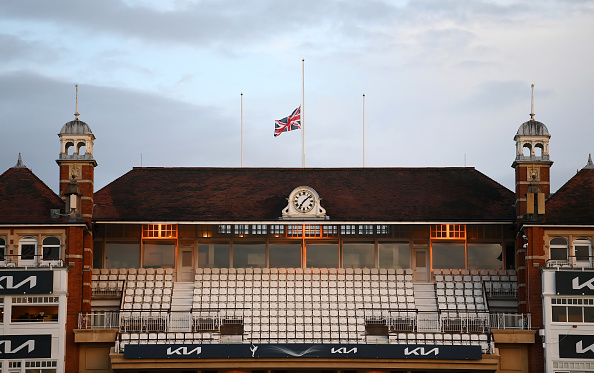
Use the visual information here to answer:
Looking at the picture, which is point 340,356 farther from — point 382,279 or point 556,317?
point 556,317

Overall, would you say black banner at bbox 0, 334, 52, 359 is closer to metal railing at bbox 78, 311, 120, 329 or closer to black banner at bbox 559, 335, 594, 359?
metal railing at bbox 78, 311, 120, 329

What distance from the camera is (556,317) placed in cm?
5250

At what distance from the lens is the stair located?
5569 centimetres

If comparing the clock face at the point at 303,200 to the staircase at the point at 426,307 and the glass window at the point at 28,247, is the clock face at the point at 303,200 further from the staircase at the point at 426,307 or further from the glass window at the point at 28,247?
the glass window at the point at 28,247

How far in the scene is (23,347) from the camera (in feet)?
171

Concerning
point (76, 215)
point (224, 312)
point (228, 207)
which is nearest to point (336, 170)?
point (228, 207)

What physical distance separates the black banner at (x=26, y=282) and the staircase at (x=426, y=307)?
17775 millimetres

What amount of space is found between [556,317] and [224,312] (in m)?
15.9

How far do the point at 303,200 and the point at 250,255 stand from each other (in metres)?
4.54

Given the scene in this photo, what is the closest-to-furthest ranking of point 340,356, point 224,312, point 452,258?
point 340,356
point 224,312
point 452,258

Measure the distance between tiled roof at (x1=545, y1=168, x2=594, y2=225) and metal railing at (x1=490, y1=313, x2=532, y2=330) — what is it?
473 centimetres

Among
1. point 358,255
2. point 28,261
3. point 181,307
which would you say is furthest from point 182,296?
point 358,255

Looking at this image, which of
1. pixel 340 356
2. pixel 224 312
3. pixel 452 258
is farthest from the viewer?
pixel 452 258

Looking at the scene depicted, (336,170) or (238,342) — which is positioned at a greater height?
(336,170)
